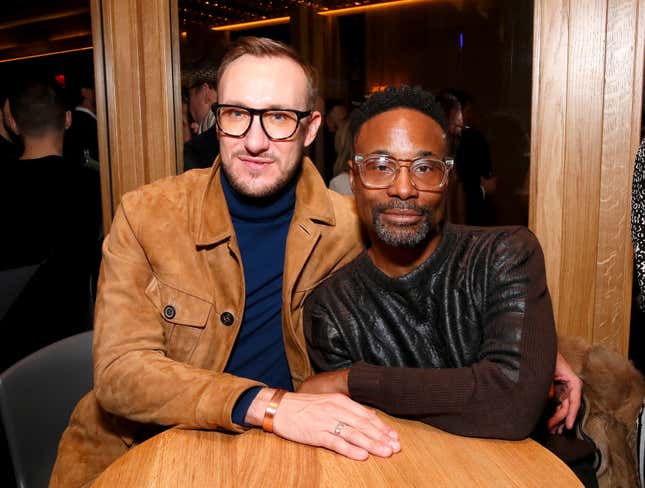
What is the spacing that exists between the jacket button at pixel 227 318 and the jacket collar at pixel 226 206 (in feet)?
0.65

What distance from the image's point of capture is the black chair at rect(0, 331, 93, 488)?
62.9 inches

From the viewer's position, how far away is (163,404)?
148 cm

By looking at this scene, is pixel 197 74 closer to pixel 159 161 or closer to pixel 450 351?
pixel 159 161

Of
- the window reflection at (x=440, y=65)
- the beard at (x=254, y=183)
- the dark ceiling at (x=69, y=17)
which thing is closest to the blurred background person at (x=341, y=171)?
the window reflection at (x=440, y=65)

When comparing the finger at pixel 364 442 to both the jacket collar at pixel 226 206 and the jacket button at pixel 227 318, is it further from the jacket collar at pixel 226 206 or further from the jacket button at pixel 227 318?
the jacket collar at pixel 226 206

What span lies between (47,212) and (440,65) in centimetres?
197

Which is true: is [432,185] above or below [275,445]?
above

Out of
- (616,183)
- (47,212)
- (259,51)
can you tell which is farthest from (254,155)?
(47,212)

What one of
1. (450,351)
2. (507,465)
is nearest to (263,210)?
(450,351)

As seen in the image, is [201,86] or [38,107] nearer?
[201,86]

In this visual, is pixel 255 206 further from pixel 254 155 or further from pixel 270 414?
pixel 270 414

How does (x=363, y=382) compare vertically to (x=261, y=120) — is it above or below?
below

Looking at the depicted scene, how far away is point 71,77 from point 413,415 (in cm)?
260

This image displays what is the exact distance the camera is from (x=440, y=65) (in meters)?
2.47
